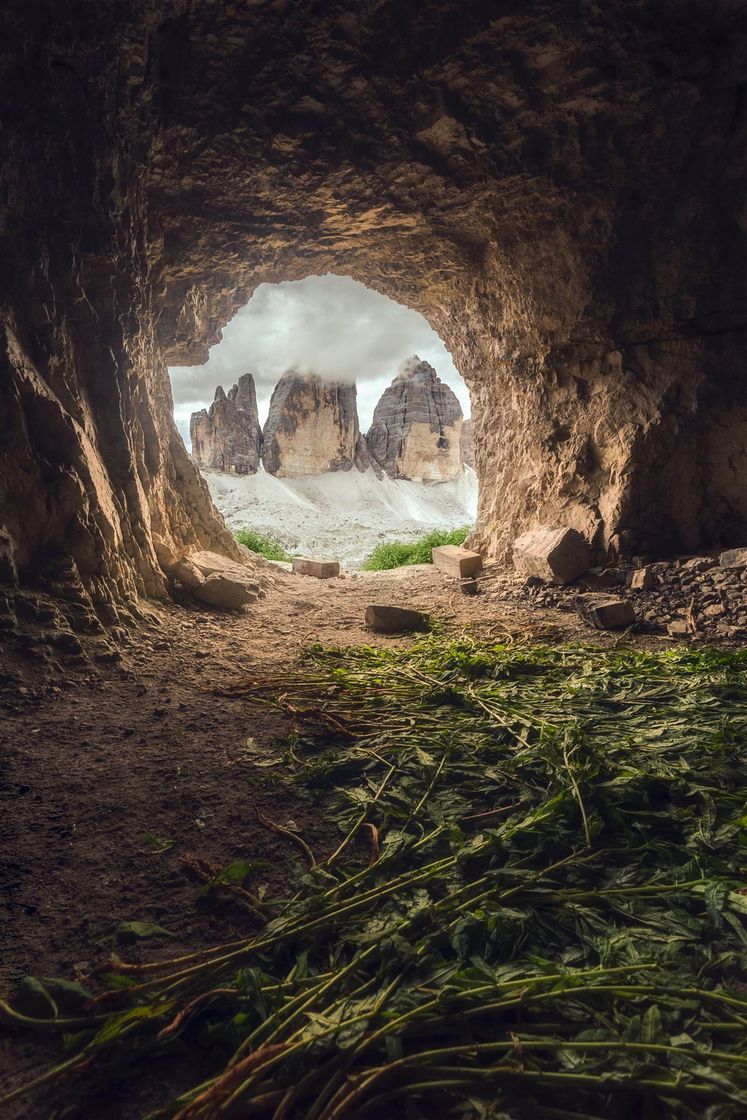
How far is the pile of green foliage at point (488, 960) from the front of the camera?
1.17 m

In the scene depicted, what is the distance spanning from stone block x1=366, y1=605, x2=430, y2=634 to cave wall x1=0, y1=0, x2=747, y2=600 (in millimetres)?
2507

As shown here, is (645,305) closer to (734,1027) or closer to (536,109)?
(536,109)

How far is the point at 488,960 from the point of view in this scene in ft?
4.93

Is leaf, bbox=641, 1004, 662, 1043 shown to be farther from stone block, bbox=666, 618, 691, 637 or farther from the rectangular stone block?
the rectangular stone block

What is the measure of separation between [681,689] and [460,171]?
669 centimetres

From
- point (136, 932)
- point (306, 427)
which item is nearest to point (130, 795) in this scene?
point (136, 932)

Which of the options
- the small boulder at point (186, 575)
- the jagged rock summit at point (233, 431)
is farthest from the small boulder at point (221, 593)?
the jagged rock summit at point (233, 431)

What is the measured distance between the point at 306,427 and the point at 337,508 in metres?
8.17

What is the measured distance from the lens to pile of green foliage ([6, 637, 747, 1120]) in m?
1.17

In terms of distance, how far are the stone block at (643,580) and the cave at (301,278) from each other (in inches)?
1.3

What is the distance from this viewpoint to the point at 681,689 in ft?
12.0

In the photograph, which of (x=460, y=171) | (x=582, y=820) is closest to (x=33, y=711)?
(x=582, y=820)

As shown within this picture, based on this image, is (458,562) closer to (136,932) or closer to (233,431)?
→ (136,932)

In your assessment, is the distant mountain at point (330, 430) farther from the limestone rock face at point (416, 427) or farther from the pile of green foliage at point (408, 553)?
the pile of green foliage at point (408, 553)
